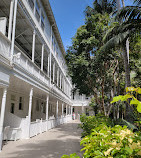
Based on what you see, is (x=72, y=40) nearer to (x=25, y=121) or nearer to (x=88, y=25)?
(x=88, y=25)

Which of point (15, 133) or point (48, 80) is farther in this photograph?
point (48, 80)

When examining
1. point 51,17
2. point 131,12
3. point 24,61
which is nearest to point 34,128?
point 24,61

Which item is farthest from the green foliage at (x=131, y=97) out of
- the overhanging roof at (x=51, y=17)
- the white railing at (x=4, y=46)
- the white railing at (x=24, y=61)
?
the overhanging roof at (x=51, y=17)

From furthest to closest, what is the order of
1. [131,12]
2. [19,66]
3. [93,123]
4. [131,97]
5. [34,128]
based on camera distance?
[34,128] → [19,66] → [131,12] → [93,123] → [131,97]

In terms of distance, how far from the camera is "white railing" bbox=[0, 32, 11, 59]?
6.81 metres

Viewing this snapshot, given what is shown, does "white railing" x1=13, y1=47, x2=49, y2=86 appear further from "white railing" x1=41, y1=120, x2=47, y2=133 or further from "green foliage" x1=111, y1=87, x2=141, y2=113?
"green foliage" x1=111, y1=87, x2=141, y2=113

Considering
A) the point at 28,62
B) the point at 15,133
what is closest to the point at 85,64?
the point at 28,62

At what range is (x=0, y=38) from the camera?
6672mm

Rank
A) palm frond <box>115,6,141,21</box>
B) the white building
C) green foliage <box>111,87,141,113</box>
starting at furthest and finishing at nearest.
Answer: palm frond <box>115,6,141,21</box> < the white building < green foliage <box>111,87,141,113</box>

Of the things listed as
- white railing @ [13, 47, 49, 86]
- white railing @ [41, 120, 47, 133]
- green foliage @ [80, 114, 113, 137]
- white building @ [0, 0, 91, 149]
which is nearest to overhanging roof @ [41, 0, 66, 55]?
white building @ [0, 0, 91, 149]

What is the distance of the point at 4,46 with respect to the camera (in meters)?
7.11

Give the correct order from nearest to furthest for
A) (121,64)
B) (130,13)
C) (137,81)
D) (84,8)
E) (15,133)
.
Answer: (130,13) → (15,133) → (84,8) → (121,64) → (137,81)

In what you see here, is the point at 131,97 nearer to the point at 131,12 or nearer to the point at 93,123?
the point at 93,123

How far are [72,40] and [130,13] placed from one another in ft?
24.6
